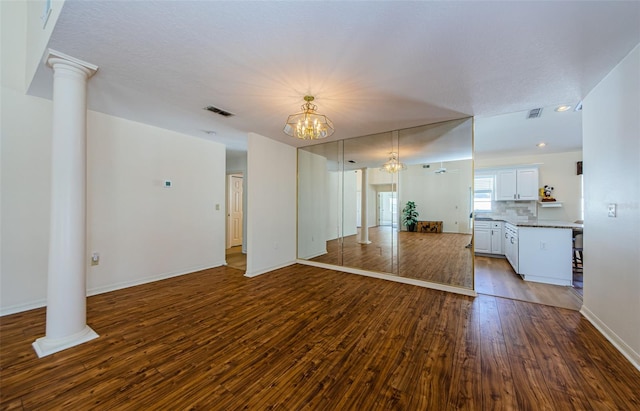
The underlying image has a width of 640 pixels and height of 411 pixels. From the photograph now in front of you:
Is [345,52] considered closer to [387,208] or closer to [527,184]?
[387,208]

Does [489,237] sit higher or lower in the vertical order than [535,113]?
lower

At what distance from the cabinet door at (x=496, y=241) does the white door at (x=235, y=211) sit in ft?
22.6

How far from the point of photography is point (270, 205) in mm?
4723

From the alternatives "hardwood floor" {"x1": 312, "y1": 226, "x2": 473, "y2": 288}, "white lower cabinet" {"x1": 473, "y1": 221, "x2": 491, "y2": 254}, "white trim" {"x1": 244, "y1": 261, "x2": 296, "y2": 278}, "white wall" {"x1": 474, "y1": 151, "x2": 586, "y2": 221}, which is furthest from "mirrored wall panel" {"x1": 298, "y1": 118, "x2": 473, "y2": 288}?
"white wall" {"x1": 474, "y1": 151, "x2": 586, "y2": 221}

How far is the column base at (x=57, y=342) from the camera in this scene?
2039mm

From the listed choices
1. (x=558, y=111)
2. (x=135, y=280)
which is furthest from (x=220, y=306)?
(x=558, y=111)

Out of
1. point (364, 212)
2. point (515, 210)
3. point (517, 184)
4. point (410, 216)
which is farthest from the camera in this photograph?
point (364, 212)

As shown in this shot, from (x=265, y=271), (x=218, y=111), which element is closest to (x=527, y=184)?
(x=265, y=271)

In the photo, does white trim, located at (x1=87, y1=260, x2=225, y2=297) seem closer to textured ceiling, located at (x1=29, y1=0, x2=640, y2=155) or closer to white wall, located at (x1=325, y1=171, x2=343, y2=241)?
textured ceiling, located at (x1=29, y1=0, x2=640, y2=155)

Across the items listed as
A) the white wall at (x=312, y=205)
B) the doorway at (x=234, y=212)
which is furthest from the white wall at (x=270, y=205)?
the doorway at (x=234, y=212)

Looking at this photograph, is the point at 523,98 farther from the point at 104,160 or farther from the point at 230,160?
the point at 230,160

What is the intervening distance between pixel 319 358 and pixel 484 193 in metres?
6.89

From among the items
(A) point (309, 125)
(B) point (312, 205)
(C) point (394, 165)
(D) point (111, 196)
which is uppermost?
(A) point (309, 125)

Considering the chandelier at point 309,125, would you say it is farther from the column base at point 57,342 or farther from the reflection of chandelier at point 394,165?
the column base at point 57,342
